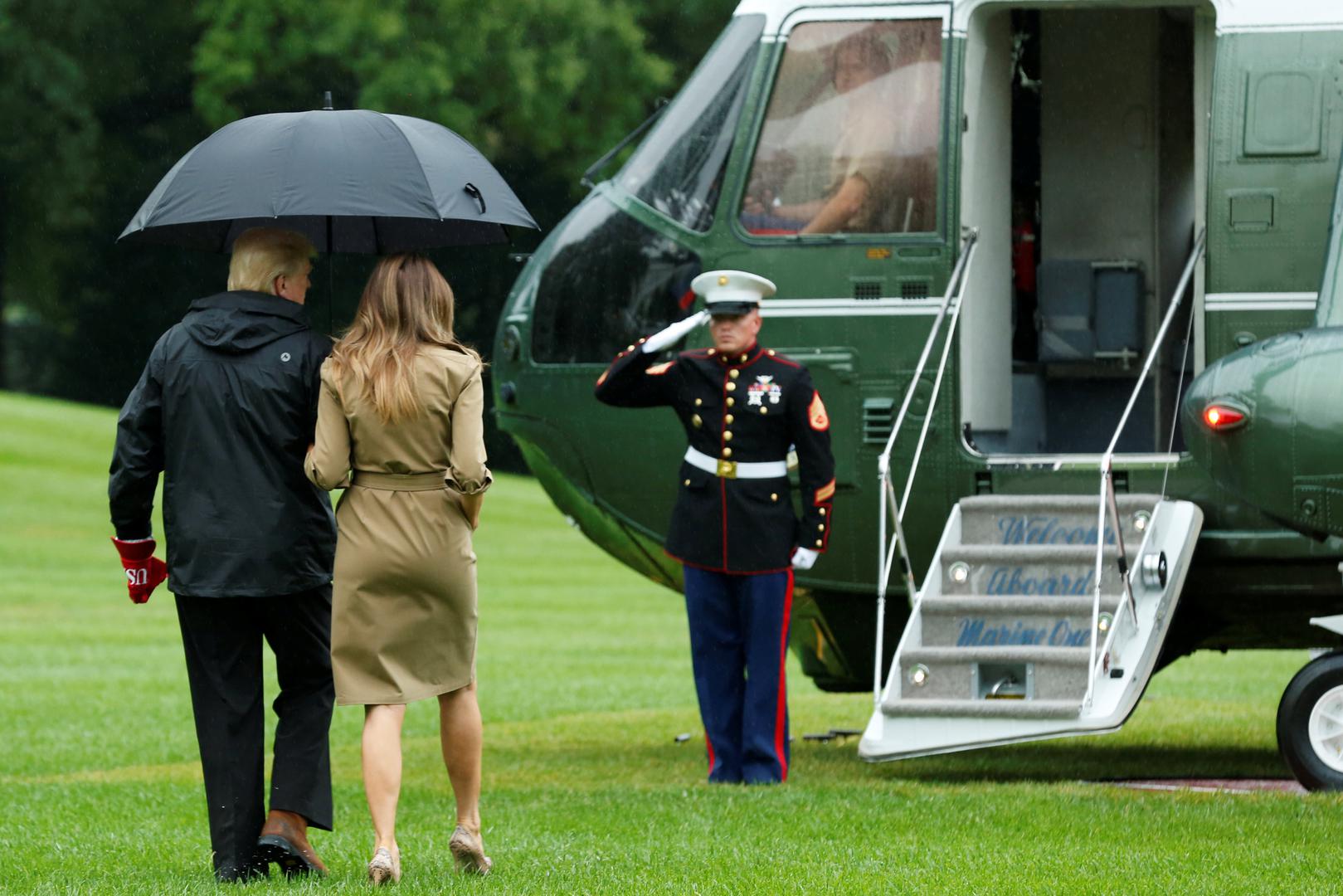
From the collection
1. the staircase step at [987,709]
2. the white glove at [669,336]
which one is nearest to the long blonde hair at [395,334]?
the white glove at [669,336]

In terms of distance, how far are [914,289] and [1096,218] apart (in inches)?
56.0

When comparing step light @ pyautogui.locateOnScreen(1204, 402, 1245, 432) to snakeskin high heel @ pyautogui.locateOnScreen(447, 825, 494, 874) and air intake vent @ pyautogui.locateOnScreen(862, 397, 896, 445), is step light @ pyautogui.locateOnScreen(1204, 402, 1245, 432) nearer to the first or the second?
air intake vent @ pyautogui.locateOnScreen(862, 397, 896, 445)

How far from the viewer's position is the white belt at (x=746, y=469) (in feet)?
25.6

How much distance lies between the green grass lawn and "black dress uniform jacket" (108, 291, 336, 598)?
0.81 meters

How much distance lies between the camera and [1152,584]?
7.60 meters

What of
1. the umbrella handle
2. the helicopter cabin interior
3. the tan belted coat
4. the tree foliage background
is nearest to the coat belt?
the tan belted coat

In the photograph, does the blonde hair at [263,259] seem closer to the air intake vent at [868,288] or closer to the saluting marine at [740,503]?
the saluting marine at [740,503]

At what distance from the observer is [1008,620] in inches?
301

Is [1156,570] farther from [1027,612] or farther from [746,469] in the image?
[746,469]

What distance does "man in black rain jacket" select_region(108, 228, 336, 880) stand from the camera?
5578 mm

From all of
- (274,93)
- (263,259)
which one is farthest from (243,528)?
(274,93)

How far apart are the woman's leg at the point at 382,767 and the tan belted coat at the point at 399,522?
0.06 m

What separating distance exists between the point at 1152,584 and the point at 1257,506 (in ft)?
2.33

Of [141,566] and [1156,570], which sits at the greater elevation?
[141,566]
